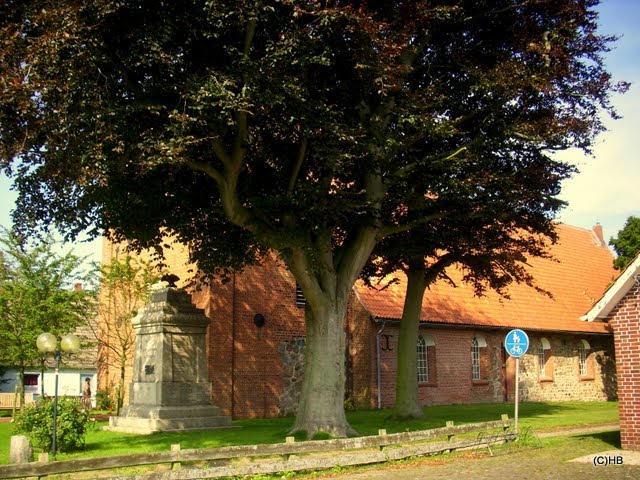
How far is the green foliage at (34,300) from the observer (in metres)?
24.4

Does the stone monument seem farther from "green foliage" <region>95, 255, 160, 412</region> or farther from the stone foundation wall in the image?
the stone foundation wall

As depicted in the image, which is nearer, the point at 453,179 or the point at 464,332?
the point at 453,179

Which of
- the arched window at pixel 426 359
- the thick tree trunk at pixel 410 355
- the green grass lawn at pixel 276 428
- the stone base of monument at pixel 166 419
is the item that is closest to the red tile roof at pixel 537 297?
the arched window at pixel 426 359

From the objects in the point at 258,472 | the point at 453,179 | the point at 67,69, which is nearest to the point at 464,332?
the point at 453,179

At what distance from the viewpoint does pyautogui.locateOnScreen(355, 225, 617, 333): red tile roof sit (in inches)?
1142

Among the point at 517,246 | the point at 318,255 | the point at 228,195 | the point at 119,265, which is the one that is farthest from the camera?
the point at 119,265

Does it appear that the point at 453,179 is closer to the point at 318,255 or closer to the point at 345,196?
the point at 345,196

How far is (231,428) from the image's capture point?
19.1 m

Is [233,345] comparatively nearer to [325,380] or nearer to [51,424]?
[325,380]

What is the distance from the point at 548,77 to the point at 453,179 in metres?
3.02

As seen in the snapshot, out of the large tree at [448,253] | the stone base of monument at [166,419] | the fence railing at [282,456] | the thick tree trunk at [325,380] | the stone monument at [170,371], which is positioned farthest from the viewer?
the large tree at [448,253]

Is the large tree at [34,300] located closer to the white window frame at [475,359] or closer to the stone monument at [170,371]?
the stone monument at [170,371]

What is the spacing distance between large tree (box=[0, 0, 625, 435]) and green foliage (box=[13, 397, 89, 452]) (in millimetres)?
4167

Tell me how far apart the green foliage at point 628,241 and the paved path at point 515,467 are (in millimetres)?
21733
